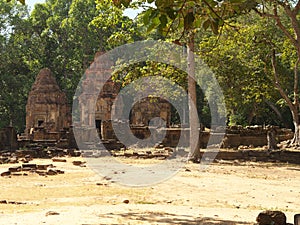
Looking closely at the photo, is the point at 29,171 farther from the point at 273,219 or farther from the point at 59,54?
the point at 59,54

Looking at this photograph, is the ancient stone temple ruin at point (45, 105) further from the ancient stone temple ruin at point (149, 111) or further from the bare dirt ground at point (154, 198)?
the bare dirt ground at point (154, 198)

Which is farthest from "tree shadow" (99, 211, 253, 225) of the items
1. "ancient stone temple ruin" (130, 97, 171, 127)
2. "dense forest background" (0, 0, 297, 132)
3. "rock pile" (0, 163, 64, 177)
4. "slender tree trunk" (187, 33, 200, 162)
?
"ancient stone temple ruin" (130, 97, 171, 127)

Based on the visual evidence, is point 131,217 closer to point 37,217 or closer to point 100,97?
point 37,217

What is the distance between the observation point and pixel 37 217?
6.31 m

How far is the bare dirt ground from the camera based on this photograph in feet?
21.0

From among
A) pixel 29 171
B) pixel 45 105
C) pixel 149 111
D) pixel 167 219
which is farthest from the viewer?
pixel 149 111

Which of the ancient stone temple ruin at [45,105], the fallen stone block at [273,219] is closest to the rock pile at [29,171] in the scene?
the fallen stone block at [273,219]

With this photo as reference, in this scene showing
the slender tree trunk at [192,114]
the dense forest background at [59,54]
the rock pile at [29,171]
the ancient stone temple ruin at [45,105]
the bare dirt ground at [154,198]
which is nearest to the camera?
the bare dirt ground at [154,198]

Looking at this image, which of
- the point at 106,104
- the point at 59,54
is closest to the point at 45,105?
the point at 106,104

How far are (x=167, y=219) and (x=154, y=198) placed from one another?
2.82 meters

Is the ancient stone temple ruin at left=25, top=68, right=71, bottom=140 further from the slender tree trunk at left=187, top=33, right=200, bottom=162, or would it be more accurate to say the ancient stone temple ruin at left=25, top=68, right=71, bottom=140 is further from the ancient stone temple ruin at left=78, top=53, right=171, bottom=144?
the slender tree trunk at left=187, top=33, right=200, bottom=162

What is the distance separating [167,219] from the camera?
6.36m

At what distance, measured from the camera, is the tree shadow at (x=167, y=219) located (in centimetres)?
613

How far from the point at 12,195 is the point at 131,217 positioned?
415 centimetres
